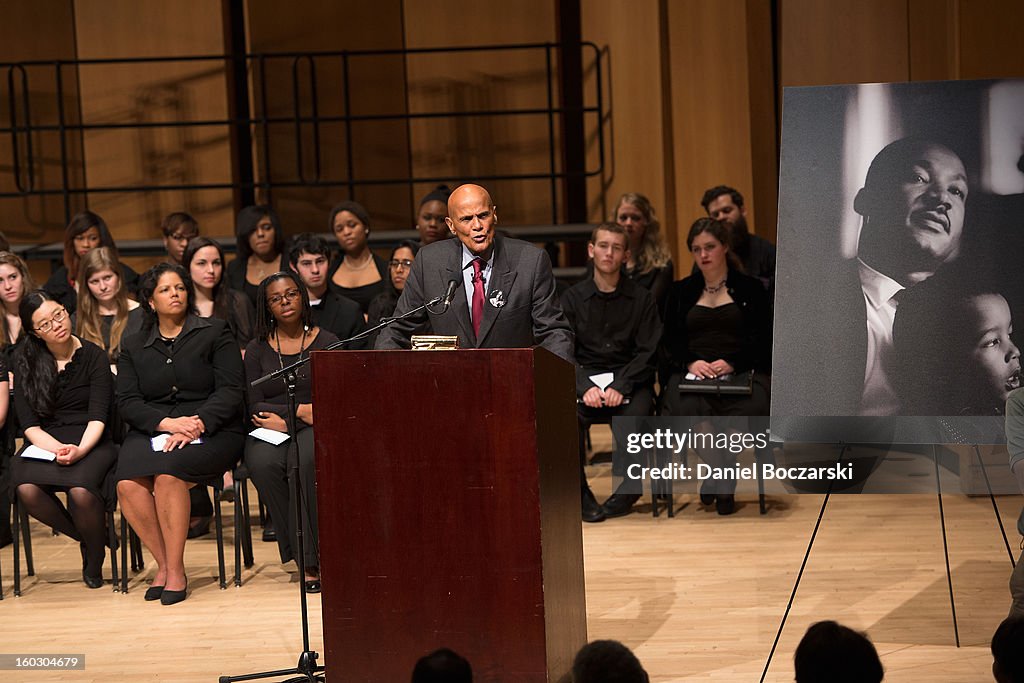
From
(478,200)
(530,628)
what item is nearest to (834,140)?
(478,200)

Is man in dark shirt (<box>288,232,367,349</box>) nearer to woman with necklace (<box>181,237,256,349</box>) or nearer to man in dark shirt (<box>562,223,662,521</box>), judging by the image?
woman with necklace (<box>181,237,256,349</box>)

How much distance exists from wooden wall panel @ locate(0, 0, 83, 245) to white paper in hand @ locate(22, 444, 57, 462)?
14.1 ft

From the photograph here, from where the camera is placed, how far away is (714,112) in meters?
7.39

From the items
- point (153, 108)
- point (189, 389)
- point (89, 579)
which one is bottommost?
point (89, 579)

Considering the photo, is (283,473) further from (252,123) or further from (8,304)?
(252,123)

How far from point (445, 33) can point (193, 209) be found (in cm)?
221

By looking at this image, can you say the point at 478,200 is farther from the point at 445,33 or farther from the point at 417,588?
the point at 445,33

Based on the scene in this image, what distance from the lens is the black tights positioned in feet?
15.6

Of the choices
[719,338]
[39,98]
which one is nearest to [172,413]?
[719,338]

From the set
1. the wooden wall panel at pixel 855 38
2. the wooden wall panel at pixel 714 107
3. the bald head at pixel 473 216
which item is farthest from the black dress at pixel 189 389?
the wooden wall panel at pixel 714 107

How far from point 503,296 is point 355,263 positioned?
2811mm

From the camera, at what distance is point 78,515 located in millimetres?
4770

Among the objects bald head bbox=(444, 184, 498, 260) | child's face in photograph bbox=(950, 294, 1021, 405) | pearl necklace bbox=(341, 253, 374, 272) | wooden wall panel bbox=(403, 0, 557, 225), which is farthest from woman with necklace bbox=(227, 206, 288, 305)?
child's face in photograph bbox=(950, 294, 1021, 405)

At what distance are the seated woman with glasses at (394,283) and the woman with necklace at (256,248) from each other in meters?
0.78
